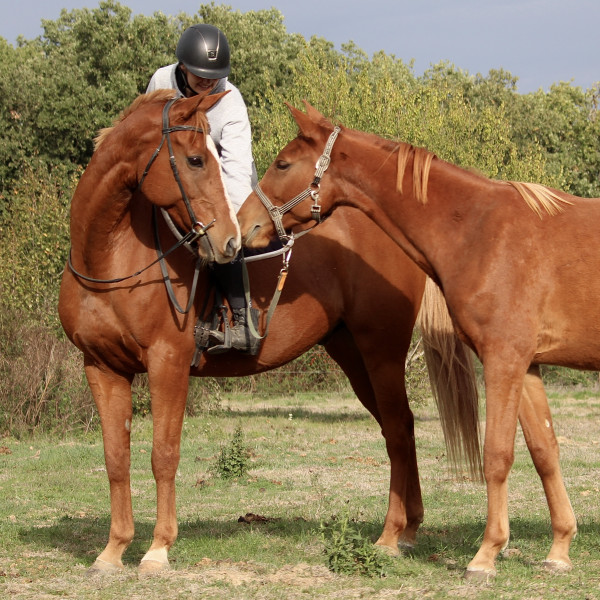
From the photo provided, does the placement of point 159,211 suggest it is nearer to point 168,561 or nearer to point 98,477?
point 168,561

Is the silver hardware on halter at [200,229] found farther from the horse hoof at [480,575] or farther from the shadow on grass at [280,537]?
the horse hoof at [480,575]

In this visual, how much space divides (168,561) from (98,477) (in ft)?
15.7

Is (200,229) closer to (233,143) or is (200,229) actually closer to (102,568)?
(233,143)

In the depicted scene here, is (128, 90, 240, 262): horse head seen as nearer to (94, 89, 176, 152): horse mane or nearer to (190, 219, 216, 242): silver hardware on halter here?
(190, 219, 216, 242): silver hardware on halter

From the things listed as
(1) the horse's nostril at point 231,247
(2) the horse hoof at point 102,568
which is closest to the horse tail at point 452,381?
(1) the horse's nostril at point 231,247

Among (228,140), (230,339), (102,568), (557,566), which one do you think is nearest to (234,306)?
(230,339)

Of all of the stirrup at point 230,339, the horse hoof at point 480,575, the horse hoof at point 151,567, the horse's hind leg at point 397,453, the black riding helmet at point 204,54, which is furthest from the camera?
the horse's hind leg at point 397,453

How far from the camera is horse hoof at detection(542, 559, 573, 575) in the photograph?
484cm

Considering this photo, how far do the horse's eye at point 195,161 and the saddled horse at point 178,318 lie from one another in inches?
1.3

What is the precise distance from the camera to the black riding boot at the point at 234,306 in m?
5.23

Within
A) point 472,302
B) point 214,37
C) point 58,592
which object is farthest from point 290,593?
point 214,37

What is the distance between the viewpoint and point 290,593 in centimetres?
452

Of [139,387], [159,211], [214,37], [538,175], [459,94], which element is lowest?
[139,387]

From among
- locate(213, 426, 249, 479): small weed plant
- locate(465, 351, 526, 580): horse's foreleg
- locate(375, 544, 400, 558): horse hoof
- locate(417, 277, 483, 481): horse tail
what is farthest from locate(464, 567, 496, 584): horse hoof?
locate(213, 426, 249, 479): small weed plant
